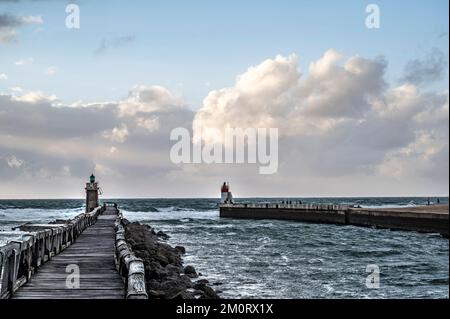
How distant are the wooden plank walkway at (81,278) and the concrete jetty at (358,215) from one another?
17452 millimetres

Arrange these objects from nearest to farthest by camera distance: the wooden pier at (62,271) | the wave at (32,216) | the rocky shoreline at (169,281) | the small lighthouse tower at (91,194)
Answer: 1. the wooden pier at (62,271)
2. the rocky shoreline at (169,281)
3. the small lighthouse tower at (91,194)
4. the wave at (32,216)

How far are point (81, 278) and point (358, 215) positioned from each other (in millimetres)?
50719

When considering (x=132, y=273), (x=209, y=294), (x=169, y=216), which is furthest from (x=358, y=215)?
(x=132, y=273)

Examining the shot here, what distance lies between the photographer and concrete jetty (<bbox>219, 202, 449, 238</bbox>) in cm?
4238

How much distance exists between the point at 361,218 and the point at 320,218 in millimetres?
10671

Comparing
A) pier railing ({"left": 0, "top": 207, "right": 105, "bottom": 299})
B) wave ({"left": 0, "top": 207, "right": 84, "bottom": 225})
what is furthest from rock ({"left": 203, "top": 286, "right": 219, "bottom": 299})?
wave ({"left": 0, "top": 207, "right": 84, "bottom": 225})

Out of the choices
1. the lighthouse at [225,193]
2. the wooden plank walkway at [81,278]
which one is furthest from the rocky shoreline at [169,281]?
the lighthouse at [225,193]

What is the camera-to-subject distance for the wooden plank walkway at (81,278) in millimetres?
10539

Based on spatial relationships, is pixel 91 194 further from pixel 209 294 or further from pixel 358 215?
pixel 209 294

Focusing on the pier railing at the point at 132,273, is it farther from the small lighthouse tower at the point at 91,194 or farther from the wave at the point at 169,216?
the wave at the point at 169,216

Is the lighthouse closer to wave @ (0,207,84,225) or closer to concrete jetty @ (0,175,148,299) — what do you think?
wave @ (0,207,84,225)

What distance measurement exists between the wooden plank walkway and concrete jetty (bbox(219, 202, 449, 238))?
1745cm

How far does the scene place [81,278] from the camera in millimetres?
12258

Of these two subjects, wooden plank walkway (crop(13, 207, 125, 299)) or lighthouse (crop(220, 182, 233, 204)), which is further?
lighthouse (crop(220, 182, 233, 204))
